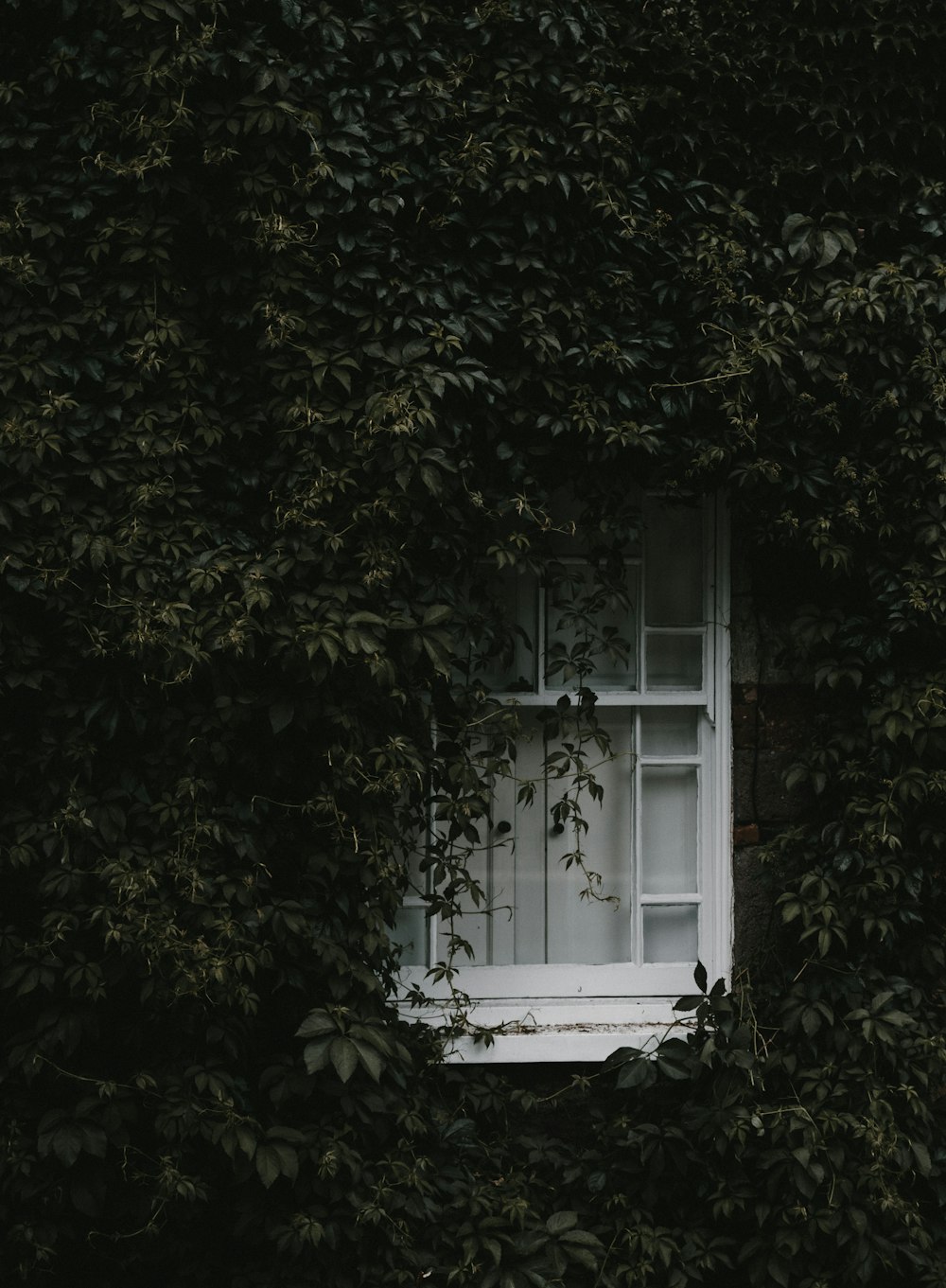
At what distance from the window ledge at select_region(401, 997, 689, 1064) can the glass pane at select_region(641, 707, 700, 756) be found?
36.2 inches

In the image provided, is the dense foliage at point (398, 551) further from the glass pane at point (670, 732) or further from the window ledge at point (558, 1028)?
the glass pane at point (670, 732)

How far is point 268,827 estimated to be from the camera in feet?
11.1

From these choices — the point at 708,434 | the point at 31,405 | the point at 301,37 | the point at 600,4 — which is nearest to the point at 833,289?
the point at 708,434

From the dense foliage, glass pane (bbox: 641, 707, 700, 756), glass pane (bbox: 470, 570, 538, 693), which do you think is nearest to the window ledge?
the dense foliage

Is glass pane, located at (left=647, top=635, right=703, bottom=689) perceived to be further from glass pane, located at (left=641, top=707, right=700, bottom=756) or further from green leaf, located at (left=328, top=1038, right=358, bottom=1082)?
green leaf, located at (left=328, top=1038, right=358, bottom=1082)

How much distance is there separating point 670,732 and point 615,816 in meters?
0.38

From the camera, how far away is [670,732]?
4039 millimetres

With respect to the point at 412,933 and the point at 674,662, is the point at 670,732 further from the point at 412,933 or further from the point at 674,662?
the point at 412,933

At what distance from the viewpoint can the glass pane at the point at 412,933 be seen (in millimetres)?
3857

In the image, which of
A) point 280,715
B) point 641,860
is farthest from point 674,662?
point 280,715

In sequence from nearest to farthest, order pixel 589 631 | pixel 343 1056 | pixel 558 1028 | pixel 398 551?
pixel 343 1056 < pixel 398 551 < pixel 558 1028 < pixel 589 631

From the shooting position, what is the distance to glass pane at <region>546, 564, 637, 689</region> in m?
3.79

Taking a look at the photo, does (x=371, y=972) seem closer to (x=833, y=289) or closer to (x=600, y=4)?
(x=833, y=289)

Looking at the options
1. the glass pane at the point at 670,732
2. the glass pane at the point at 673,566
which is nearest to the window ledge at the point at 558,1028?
the glass pane at the point at 670,732
